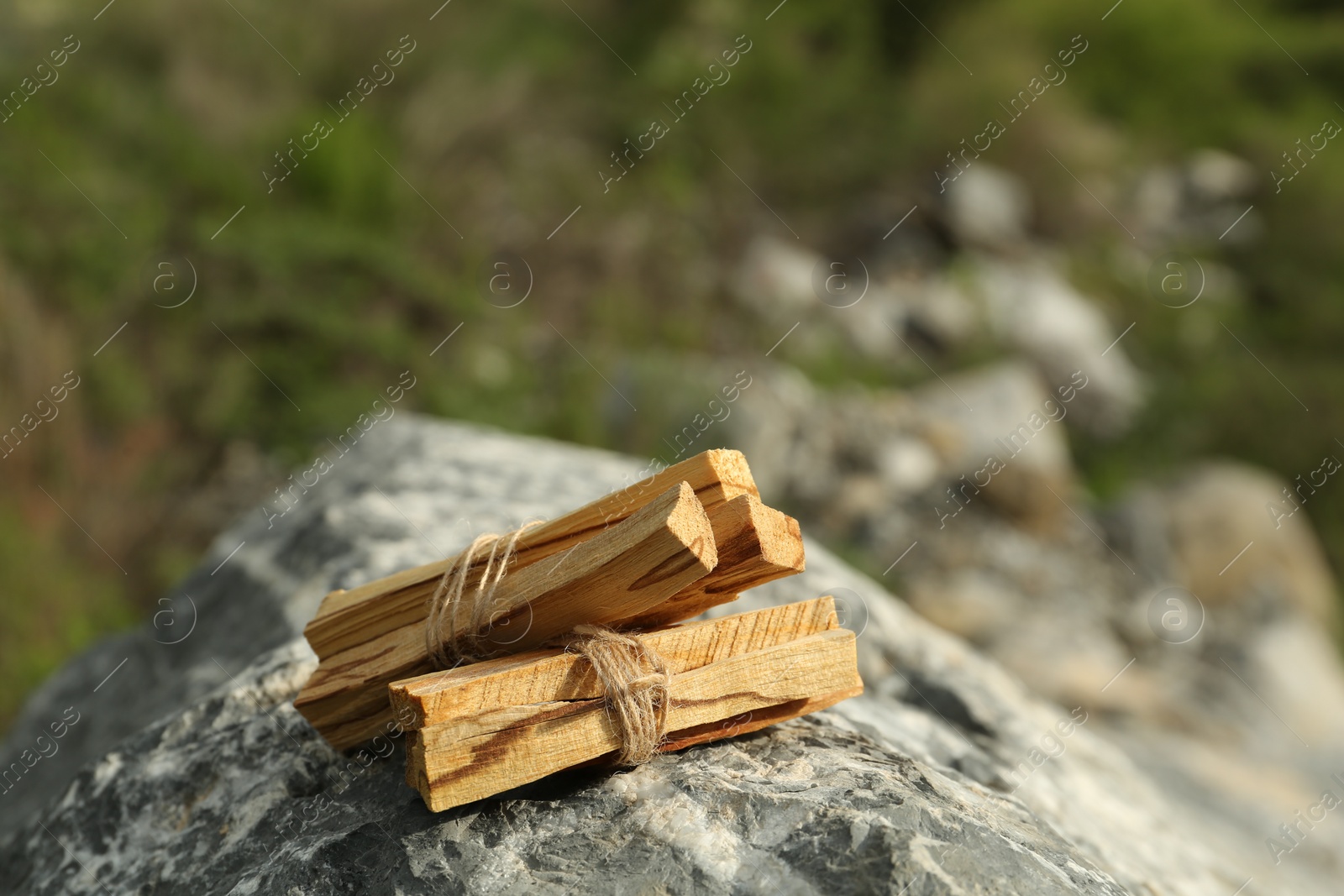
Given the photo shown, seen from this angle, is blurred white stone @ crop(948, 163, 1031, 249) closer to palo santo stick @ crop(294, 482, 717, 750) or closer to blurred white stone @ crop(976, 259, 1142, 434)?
blurred white stone @ crop(976, 259, 1142, 434)

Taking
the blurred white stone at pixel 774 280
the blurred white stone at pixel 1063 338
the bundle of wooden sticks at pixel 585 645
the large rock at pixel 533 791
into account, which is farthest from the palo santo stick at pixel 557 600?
the blurred white stone at pixel 1063 338

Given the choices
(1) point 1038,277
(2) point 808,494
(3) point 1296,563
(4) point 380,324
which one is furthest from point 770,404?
(1) point 1038,277

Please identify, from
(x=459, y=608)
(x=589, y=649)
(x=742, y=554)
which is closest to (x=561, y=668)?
(x=589, y=649)

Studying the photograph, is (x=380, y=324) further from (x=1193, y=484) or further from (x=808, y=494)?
(x=1193, y=484)

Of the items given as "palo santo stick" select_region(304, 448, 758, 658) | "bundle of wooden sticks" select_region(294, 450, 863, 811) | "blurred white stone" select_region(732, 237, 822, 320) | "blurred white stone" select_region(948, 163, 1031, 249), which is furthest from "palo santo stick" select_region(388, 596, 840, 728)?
"blurred white stone" select_region(948, 163, 1031, 249)

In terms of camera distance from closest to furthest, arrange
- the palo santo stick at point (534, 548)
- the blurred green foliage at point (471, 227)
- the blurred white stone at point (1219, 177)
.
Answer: the palo santo stick at point (534, 548)
the blurred green foliage at point (471, 227)
the blurred white stone at point (1219, 177)

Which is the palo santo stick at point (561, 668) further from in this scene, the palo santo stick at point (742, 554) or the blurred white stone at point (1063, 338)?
the blurred white stone at point (1063, 338)

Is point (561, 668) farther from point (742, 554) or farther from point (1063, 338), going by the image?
point (1063, 338)
